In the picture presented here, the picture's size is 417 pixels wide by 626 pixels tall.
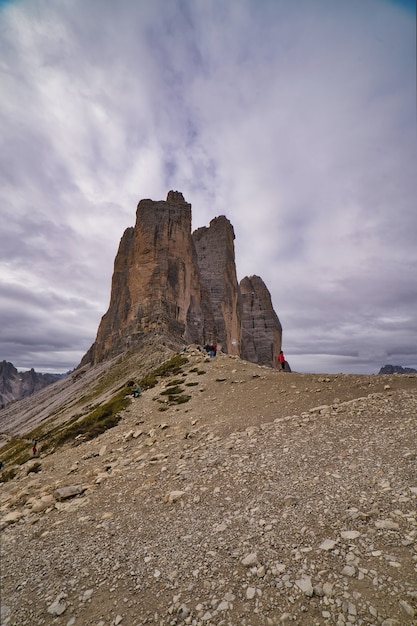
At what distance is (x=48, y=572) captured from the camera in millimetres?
6641

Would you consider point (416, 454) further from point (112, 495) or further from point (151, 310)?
point (151, 310)

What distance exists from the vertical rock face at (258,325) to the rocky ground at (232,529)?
419 ft

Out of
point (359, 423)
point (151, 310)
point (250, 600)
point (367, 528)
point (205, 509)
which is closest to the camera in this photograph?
point (250, 600)

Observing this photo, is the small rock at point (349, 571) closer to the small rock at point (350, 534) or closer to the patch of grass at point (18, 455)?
the small rock at point (350, 534)

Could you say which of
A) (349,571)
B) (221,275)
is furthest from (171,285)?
(349,571)

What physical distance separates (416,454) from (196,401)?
14137 mm

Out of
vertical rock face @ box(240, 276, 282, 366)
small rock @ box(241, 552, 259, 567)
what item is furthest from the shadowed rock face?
small rock @ box(241, 552, 259, 567)

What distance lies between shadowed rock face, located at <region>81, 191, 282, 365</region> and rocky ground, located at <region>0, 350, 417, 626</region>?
218ft

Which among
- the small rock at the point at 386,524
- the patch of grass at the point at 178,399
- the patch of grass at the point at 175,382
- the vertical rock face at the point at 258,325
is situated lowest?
the small rock at the point at 386,524

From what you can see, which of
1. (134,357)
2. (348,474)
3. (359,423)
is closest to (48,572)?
(348,474)

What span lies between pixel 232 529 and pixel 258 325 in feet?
479

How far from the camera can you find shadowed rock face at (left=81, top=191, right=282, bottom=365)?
89881 millimetres


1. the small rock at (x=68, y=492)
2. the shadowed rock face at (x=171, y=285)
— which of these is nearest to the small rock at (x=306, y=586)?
the small rock at (x=68, y=492)

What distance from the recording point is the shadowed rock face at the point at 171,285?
89.9m
